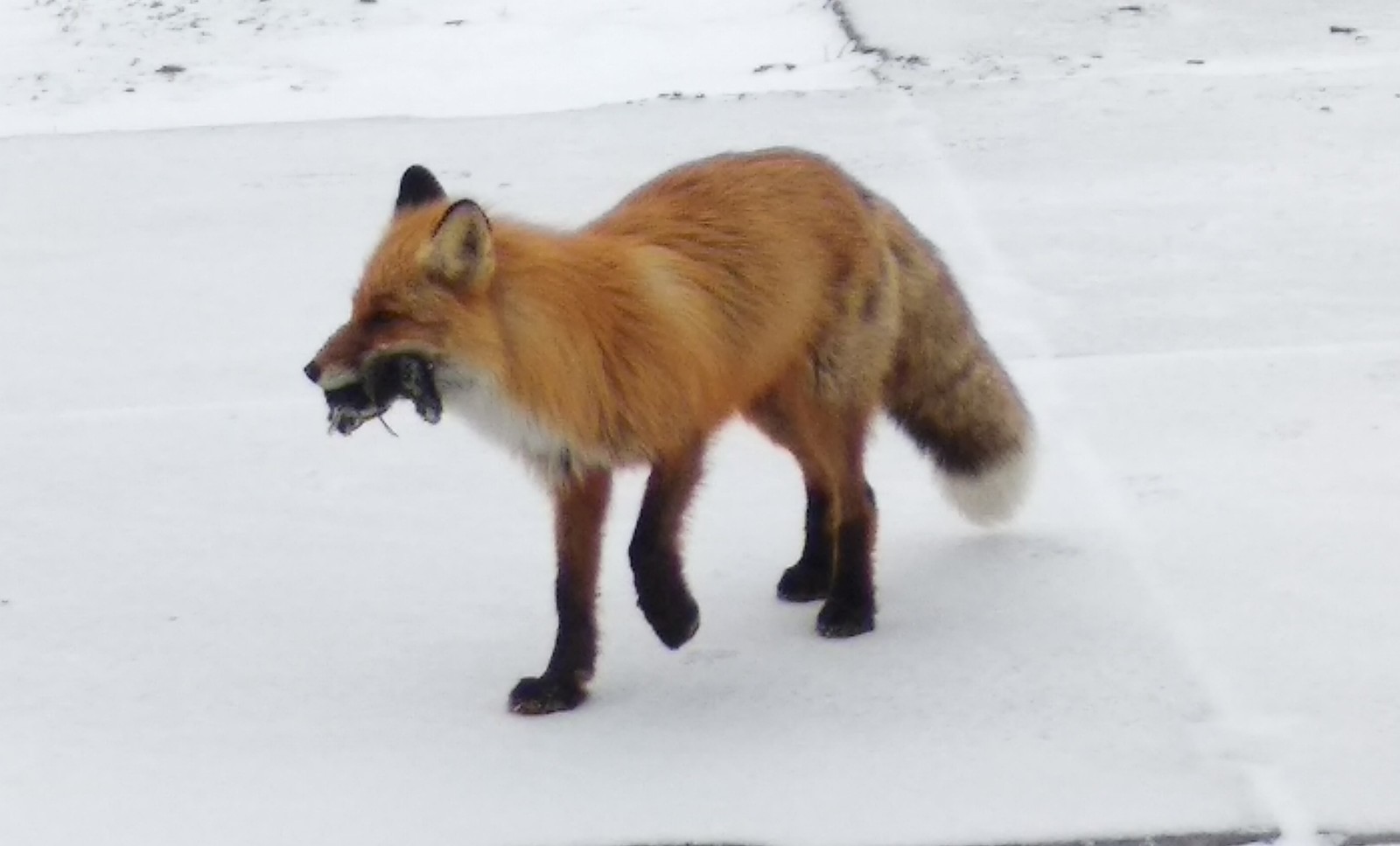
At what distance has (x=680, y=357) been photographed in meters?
3.82

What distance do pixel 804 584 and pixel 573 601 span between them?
0.68m

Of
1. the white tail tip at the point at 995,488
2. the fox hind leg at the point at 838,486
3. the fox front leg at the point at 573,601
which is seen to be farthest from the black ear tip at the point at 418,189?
the white tail tip at the point at 995,488

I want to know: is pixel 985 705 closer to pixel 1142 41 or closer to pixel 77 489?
pixel 77 489

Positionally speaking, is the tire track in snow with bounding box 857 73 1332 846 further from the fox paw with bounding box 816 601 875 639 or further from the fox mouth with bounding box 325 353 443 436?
the fox mouth with bounding box 325 353 443 436

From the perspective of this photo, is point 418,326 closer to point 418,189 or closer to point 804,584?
point 418,189

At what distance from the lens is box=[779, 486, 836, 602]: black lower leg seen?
438cm

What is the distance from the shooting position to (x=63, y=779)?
376 cm

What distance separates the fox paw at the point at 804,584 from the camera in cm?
441

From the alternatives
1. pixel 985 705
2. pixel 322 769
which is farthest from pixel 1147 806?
pixel 322 769

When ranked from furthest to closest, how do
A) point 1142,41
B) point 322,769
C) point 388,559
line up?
1. point 1142,41
2. point 388,559
3. point 322,769

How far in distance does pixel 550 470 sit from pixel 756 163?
861mm

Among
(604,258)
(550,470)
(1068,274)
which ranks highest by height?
(604,258)

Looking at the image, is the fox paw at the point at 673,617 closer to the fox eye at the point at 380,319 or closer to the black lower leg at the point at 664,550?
the black lower leg at the point at 664,550

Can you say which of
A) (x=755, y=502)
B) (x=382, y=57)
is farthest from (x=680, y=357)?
(x=382, y=57)
